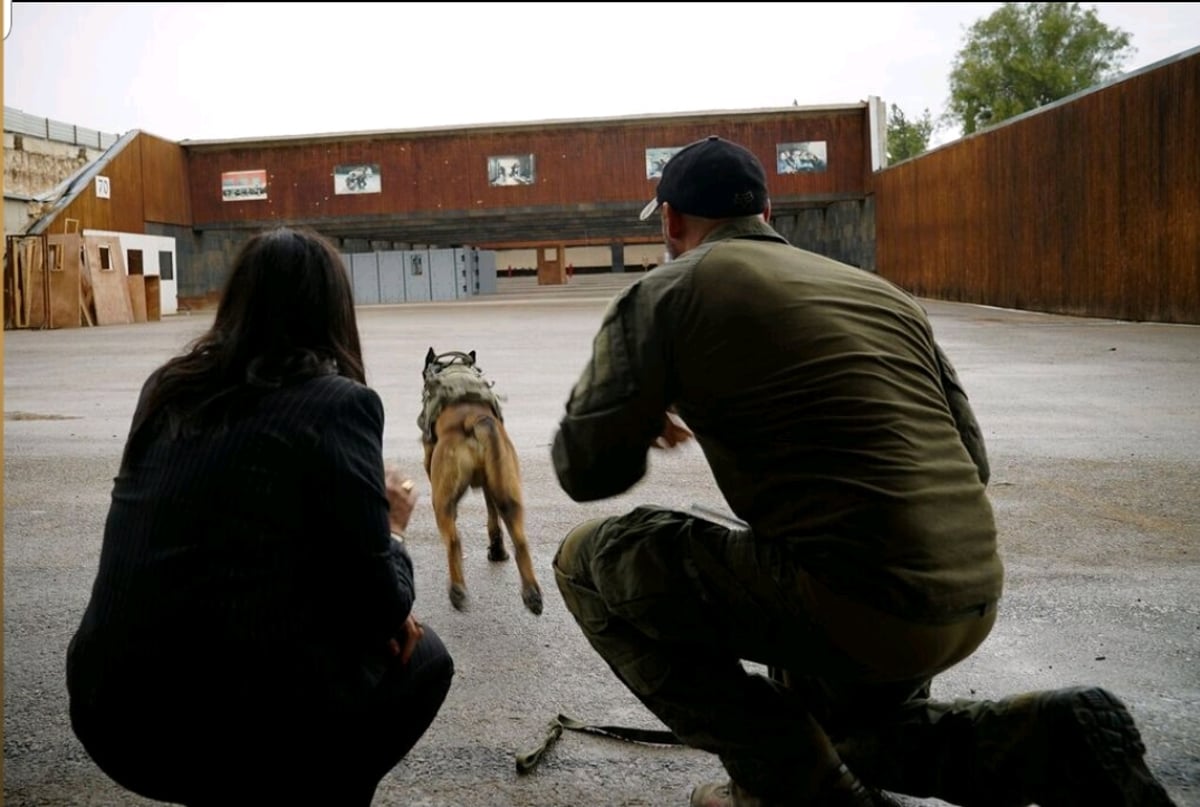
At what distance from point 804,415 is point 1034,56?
18.3m

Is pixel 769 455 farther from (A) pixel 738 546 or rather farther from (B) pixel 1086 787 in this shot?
(B) pixel 1086 787

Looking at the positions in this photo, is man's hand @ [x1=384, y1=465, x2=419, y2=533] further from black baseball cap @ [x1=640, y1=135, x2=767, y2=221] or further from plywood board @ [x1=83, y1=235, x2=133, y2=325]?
plywood board @ [x1=83, y1=235, x2=133, y2=325]

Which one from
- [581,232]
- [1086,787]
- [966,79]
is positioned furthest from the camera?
[581,232]

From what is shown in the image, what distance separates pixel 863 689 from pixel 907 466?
738 mm

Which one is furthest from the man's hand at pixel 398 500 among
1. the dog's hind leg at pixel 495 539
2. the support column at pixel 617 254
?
the support column at pixel 617 254

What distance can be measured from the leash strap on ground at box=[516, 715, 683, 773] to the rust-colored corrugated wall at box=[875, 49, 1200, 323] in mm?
15282

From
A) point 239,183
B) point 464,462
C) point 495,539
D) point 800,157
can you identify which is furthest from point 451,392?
point 239,183

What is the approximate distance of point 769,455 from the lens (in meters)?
2.38

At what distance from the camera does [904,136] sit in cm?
3042

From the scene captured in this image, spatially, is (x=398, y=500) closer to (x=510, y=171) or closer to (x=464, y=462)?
(x=464, y=462)

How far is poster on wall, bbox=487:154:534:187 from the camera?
32094 mm

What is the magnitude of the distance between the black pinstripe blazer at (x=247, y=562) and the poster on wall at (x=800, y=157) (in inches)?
1164

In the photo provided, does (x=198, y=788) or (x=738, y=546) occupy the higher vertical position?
(x=738, y=546)

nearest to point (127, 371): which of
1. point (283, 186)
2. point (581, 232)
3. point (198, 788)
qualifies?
point (198, 788)
